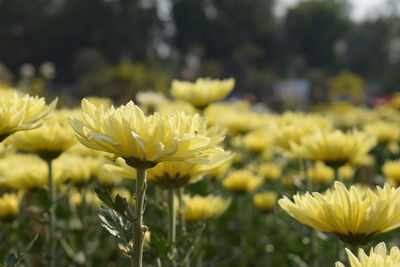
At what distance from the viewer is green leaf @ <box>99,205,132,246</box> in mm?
952

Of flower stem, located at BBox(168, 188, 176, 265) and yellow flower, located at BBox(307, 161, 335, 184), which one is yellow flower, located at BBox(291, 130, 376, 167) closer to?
flower stem, located at BBox(168, 188, 176, 265)

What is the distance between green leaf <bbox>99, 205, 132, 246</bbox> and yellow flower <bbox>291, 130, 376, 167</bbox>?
0.89 m

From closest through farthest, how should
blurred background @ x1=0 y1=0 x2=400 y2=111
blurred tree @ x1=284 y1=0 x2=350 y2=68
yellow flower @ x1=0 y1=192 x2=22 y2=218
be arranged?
yellow flower @ x1=0 y1=192 x2=22 y2=218 < blurred background @ x1=0 y1=0 x2=400 y2=111 < blurred tree @ x1=284 y1=0 x2=350 y2=68

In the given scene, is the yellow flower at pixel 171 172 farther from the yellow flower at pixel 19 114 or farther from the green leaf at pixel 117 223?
the green leaf at pixel 117 223

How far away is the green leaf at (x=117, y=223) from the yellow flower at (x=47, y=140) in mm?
681

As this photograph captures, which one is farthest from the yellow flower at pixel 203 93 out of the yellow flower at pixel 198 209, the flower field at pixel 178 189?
the yellow flower at pixel 198 209

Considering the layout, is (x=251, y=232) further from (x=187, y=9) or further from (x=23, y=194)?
(x=187, y=9)

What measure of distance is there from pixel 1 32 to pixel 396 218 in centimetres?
4151

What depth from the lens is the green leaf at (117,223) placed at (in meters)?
0.95

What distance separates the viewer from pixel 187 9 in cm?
4388

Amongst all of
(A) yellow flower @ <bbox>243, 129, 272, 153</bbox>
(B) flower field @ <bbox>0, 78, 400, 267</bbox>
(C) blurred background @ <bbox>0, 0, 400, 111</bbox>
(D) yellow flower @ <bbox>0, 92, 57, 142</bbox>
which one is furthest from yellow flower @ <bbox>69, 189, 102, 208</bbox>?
(C) blurred background @ <bbox>0, 0, 400, 111</bbox>

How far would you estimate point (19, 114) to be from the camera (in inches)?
43.2

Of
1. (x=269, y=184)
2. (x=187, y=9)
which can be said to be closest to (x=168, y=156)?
(x=269, y=184)

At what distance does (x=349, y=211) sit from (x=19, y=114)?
684mm
